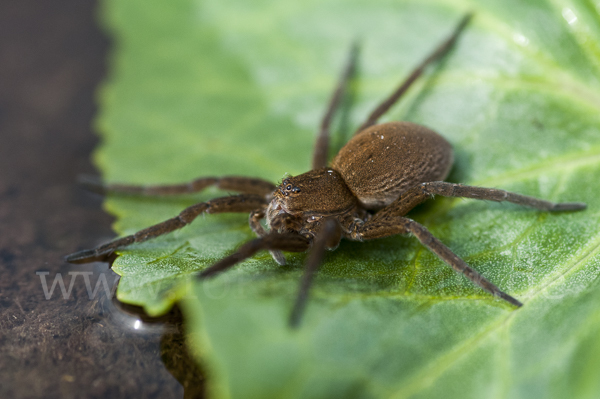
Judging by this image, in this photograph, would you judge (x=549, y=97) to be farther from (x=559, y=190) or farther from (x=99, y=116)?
(x=99, y=116)

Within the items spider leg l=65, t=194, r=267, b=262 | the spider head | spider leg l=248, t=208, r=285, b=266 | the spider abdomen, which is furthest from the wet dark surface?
the spider abdomen

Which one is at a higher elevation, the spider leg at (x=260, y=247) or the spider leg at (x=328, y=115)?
the spider leg at (x=328, y=115)

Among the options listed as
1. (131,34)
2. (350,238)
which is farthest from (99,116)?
(350,238)

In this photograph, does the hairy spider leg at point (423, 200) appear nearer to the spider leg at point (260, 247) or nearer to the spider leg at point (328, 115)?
the spider leg at point (260, 247)

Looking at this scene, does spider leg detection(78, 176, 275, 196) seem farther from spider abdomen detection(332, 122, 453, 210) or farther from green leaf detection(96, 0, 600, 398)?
spider abdomen detection(332, 122, 453, 210)

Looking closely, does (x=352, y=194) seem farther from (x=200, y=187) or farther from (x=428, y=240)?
(x=200, y=187)

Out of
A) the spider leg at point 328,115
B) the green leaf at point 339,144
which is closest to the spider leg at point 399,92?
the green leaf at point 339,144

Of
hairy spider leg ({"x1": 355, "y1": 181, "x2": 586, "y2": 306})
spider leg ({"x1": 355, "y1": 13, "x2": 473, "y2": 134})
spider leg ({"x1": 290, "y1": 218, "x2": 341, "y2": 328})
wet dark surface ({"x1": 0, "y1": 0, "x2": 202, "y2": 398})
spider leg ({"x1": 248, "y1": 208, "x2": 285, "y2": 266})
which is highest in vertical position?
spider leg ({"x1": 355, "y1": 13, "x2": 473, "y2": 134})
